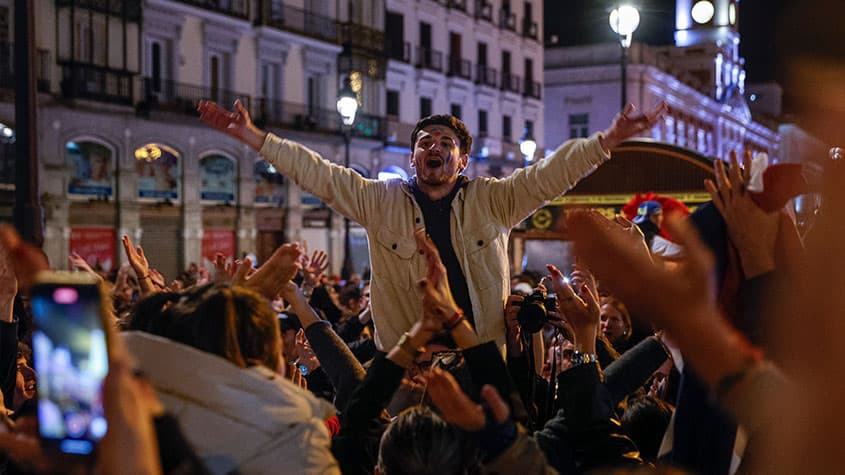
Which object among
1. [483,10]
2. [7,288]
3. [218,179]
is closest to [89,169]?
[218,179]

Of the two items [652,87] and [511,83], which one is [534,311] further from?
[652,87]

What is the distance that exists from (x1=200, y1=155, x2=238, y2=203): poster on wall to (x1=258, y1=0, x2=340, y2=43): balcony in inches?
186

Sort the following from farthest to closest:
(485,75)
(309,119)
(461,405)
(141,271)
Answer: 1. (485,75)
2. (309,119)
3. (141,271)
4. (461,405)

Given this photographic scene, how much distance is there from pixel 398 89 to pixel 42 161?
16.1 meters

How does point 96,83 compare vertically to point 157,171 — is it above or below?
above

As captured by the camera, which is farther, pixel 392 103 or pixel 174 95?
pixel 392 103

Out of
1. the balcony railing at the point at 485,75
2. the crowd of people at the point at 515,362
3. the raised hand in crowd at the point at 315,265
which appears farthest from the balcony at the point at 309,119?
the crowd of people at the point at 515,362

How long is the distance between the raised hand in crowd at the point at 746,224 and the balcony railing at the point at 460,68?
37992 millimetres

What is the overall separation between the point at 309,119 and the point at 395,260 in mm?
28499

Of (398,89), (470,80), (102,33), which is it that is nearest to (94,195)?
(102,33)

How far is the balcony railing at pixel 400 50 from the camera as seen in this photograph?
3681cm

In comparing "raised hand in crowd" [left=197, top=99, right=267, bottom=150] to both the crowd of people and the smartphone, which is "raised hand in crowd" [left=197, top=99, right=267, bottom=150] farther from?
Answer: the smartphone

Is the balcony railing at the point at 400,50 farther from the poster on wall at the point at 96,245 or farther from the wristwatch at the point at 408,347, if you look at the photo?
the wristwatch at the point at 408,347

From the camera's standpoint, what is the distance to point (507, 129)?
44344 millimetres
